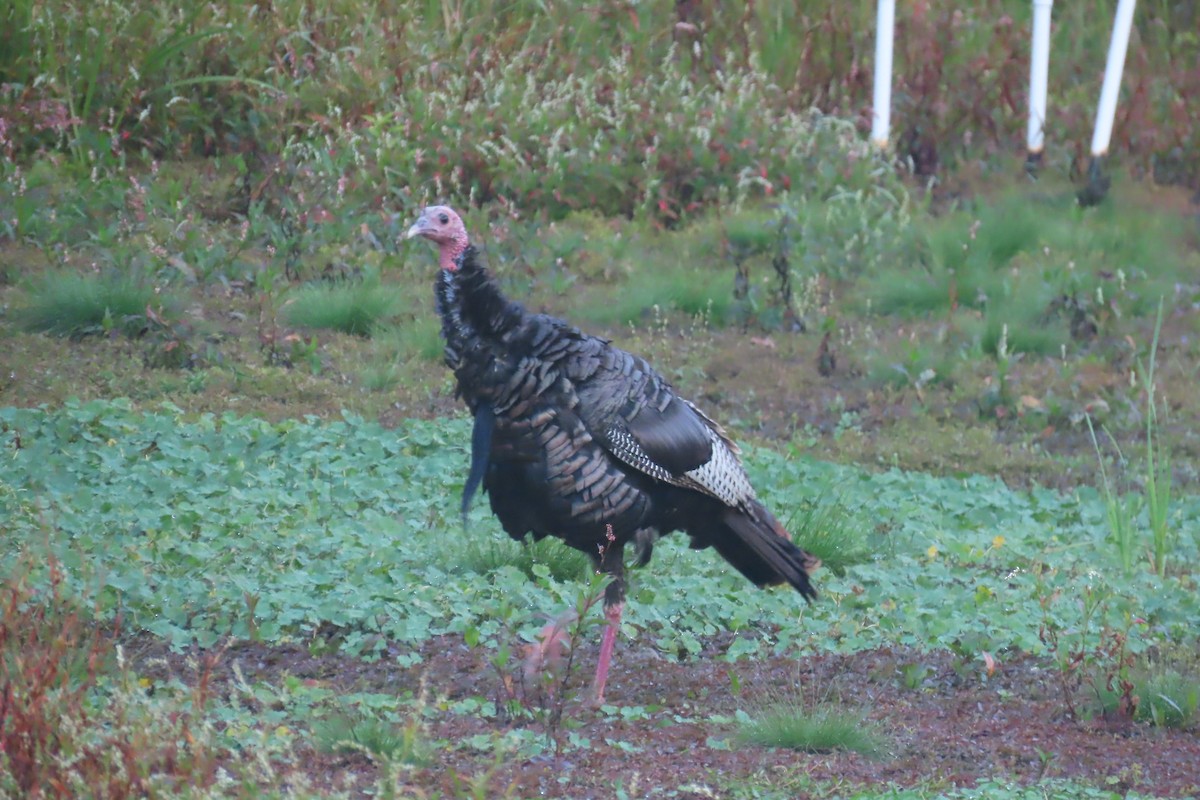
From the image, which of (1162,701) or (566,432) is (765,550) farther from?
(1162,701)

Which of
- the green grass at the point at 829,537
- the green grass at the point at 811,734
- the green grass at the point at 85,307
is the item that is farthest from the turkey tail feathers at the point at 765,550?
the green grass at the point at 85,307

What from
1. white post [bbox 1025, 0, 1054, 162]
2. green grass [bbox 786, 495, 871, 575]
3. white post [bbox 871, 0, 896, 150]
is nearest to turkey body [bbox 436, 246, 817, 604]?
green grass [bbox 786, 495, 871, 575]

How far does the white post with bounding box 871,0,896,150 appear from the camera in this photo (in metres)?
12.4

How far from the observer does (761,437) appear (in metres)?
8.59

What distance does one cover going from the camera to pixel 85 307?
28.0ft

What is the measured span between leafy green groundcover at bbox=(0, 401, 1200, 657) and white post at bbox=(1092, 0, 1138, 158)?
227 inches

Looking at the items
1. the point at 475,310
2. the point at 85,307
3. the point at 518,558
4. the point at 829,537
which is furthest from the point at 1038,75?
the point at 475,310

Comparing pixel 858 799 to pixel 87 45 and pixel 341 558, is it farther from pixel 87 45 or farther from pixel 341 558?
pixel 87 45

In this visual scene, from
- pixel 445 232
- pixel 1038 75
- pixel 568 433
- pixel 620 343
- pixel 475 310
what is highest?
pixel 445 232

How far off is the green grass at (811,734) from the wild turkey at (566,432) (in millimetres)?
622

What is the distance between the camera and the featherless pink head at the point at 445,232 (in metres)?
5.27

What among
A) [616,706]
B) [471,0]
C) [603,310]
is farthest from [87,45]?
[616,706]

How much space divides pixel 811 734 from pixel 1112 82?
9.87 metres

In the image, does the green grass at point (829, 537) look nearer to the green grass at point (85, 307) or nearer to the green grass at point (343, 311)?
the green grass at point (343, 311)
